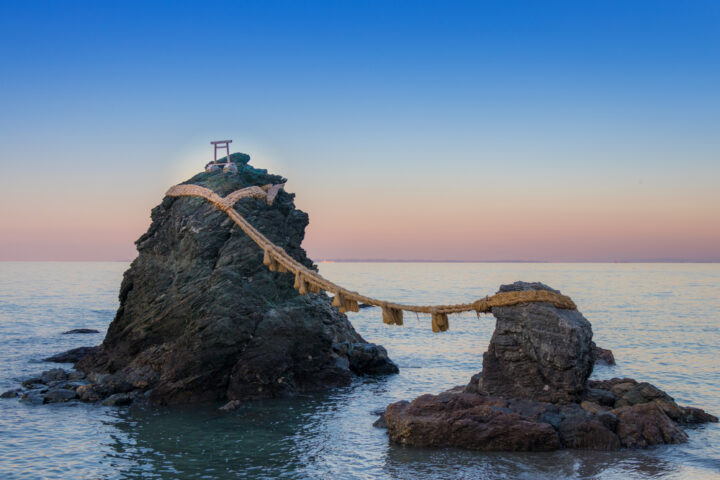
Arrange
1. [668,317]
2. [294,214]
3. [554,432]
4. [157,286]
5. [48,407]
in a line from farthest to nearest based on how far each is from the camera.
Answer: [668,317]
[294,214]
[157,286]
[48,407]
[554,432]

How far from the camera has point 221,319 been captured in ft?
60.7

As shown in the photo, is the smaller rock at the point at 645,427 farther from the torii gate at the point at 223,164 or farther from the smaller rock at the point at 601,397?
the torii gate at the point at 223,164

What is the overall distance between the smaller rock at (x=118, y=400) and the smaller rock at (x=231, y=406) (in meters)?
3.19

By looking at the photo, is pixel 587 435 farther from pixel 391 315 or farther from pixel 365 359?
pixel 365 359

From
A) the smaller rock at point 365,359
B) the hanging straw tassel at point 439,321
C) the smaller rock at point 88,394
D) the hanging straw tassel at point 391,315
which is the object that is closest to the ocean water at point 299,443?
the smaller rock at point 88,394

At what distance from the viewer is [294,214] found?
23.7 metres

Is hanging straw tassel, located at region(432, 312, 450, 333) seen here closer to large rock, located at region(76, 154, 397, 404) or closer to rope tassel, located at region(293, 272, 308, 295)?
rope tassel, located at region(293, 272, 308, 295)

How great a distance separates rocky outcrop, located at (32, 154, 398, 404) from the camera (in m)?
18.4

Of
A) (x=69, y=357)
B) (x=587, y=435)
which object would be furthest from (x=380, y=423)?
(x=69, y=357)

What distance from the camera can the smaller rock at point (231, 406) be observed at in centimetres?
1719

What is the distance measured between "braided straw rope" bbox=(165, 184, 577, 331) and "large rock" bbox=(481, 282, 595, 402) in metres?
0.27

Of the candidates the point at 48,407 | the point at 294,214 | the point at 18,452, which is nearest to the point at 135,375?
the point at 48,407

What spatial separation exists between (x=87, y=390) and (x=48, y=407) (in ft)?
3.99

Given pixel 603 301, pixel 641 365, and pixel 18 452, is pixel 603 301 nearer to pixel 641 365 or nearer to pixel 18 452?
pixel 641 365
